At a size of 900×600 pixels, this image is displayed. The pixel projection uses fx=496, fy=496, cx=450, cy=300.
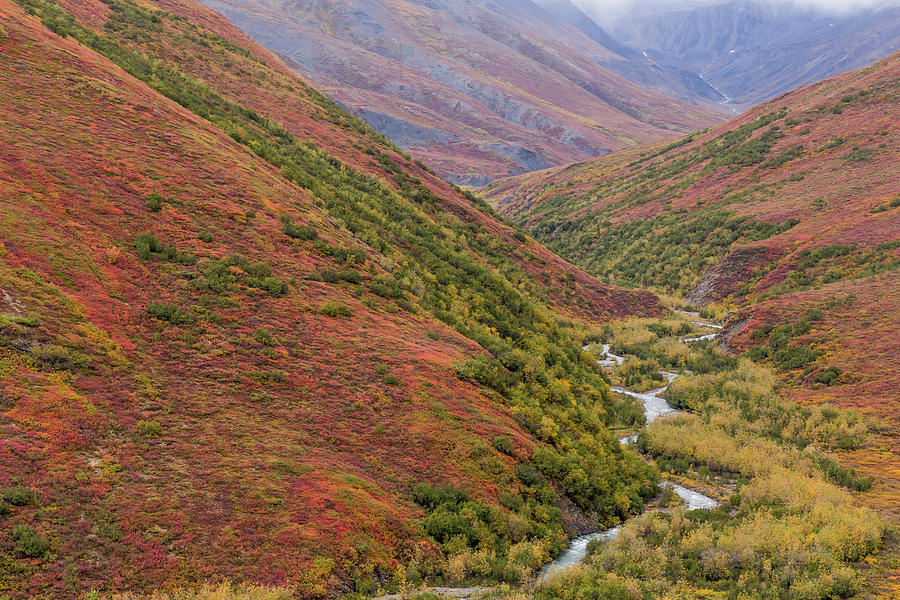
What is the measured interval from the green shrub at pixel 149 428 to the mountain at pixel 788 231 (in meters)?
18.4

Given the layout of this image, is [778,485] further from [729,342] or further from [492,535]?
[729,342]

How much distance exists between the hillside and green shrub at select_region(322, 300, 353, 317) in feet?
0.20

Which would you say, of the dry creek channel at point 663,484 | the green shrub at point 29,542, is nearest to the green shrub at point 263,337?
the green shrub at point 29,542

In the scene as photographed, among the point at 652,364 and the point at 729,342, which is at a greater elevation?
the point at 729,342

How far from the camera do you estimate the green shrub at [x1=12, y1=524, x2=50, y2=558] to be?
Result: 7645 mm

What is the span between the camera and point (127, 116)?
19.9 meters

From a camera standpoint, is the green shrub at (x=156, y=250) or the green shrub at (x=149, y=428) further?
the green shrub at (x=156, y=250)

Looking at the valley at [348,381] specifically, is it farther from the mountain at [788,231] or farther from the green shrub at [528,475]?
the mountain at [788,231]

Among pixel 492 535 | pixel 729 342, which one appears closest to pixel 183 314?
pixel 492 535

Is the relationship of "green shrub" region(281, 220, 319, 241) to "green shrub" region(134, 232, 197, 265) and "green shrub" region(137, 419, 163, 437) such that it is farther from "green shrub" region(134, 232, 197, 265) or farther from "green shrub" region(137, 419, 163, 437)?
"green shrub" region(137, 419, 163, 437)

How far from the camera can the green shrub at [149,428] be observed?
10.5 m

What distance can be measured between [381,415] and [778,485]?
11.7 m

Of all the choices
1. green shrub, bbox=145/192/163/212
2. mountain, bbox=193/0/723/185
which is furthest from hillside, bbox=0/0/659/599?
mountain, bbox=193/0/723/185

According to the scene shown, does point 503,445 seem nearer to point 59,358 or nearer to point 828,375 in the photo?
point 59,358
